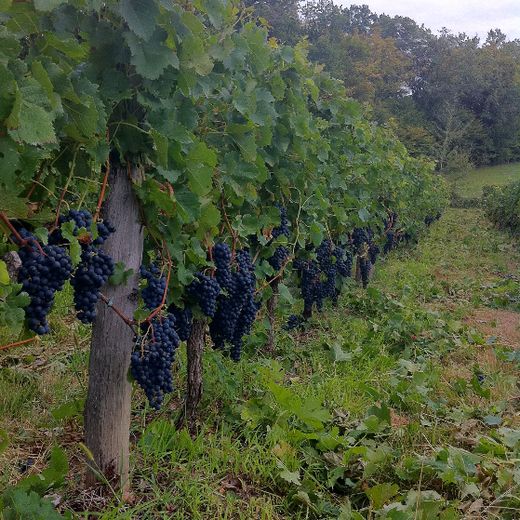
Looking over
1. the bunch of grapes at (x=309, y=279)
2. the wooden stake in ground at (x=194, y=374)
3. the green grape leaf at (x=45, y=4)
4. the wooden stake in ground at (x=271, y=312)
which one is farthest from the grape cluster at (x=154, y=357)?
the bunch of grapes at (x=309, y=279)

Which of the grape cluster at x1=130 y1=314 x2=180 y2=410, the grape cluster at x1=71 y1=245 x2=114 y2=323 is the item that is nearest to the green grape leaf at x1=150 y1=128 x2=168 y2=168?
the grape cluster at x1=71 y1=245 x2=114 y2=323

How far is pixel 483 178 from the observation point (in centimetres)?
3847

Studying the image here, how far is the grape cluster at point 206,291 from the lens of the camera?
2.98m

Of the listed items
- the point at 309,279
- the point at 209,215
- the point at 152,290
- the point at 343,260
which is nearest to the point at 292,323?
the point at 309,279

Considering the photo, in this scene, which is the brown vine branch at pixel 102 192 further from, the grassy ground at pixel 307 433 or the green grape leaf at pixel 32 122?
the grassy ground at pixel 307 433

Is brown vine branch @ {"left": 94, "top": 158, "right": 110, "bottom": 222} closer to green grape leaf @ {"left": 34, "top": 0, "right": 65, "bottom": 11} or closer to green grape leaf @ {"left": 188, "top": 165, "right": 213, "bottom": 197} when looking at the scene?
green grape leaf @ {"left": 188, "top": 165, "right": 213, "bottom": 197}

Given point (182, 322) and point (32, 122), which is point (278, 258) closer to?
point (182, 322)

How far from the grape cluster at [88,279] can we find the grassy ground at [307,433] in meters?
1.00

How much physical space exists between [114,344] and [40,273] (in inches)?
30.4

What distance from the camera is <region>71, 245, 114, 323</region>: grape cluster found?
217cm

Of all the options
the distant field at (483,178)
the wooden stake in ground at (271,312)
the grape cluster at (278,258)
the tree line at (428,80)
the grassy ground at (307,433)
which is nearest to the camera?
the grassy ground at (307,433)

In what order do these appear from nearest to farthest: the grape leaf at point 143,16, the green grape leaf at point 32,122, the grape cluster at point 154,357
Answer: the green grape leaf at point 32,122 < the grape leaf at point 143,16 < the grape cluster at point 154,357

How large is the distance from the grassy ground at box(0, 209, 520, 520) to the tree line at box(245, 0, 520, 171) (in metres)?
33.1

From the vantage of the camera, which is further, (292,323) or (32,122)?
(292,323)
